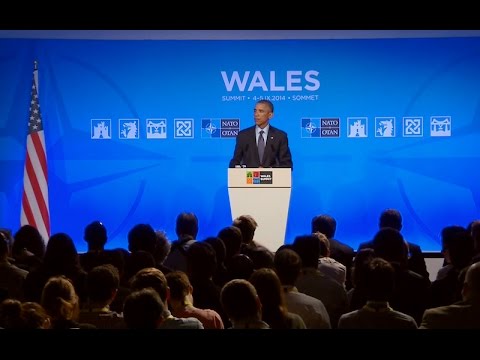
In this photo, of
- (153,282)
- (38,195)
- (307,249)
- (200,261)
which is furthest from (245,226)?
(38,195)

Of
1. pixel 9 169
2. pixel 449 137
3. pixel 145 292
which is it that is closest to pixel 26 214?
pixel 9 169

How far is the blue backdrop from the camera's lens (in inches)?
368

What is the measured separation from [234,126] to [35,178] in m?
2.58

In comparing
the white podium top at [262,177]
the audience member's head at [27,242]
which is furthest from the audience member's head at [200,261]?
the white podium top at [262,177]

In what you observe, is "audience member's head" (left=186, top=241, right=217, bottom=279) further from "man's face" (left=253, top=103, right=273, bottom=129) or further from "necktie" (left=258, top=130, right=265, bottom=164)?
"man's face" (left=253, top=103, right=273, bottom=129)

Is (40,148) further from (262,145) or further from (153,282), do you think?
(153,282)

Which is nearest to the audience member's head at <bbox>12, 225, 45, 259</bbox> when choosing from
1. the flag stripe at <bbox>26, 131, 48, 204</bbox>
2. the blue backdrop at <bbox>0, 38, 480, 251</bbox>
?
the flag stripe at <bbox>26, 131, 48, 204</bbox>

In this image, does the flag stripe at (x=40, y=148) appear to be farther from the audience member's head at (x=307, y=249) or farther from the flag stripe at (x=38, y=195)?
the audience member's head at (x=307, y=249)

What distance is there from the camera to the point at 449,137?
934 centimetres

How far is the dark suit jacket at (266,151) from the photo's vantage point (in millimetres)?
8805

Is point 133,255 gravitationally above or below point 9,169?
below

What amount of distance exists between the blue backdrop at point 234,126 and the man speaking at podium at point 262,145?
1.08 feet
